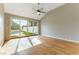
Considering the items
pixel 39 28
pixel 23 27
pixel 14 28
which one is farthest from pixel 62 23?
pixel 14 28

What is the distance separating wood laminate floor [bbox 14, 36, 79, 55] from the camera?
5.36 ft

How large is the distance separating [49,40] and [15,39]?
0.69 m

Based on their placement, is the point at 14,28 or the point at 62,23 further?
the point at 62,23

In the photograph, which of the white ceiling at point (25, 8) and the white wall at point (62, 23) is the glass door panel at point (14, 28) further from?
the white wall at point (62, 23)

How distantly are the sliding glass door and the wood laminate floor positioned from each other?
0.17 m

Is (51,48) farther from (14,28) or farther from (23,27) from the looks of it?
(14,28)

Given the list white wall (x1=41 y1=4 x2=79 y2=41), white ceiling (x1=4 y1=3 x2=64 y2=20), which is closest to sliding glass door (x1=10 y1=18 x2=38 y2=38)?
white ceiling (x1=4 y1=3 x2=64 y2=20)

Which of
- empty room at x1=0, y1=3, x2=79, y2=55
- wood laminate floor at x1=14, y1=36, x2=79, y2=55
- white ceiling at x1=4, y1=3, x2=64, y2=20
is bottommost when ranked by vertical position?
wood laminate floor at x1=14, y1=36, x2=79, y2=55

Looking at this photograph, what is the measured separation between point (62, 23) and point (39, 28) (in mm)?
510

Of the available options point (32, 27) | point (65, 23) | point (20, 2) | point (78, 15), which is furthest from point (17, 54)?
point (78, 15)

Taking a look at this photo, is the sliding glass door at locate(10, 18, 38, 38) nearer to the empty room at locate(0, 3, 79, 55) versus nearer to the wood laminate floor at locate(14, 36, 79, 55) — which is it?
the empty room at locate(0, 3, 79, 55)

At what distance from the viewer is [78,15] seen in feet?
5.85

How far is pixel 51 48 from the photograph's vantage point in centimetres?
A: 173

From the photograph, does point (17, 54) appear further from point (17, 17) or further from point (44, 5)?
point (44, 5)
